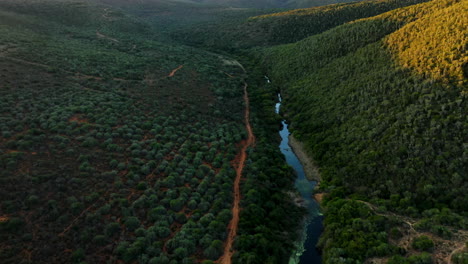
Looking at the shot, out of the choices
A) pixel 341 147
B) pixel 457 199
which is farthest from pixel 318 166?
pixel 457 199

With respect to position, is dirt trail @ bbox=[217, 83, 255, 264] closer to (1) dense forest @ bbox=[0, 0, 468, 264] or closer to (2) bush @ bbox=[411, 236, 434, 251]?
(1) dense forest @ bbox=[0, 0, 468, 264]

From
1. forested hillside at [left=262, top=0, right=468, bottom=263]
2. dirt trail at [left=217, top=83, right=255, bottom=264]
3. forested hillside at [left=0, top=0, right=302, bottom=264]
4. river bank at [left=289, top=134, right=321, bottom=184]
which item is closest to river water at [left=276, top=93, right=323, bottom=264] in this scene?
river bank at [left=289, top=134, right=321, bottom=184]

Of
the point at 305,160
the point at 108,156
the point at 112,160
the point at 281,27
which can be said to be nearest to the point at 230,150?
the point at 305,160

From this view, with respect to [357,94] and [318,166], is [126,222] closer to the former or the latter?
[318,166]

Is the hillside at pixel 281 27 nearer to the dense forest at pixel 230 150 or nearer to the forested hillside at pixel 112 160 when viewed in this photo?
the dense forest at pixel 230 150

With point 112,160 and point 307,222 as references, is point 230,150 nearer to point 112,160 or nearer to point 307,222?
point 307,222

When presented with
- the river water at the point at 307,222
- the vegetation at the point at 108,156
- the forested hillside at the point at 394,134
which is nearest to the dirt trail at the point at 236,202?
the vegetation at the point at 108,156
